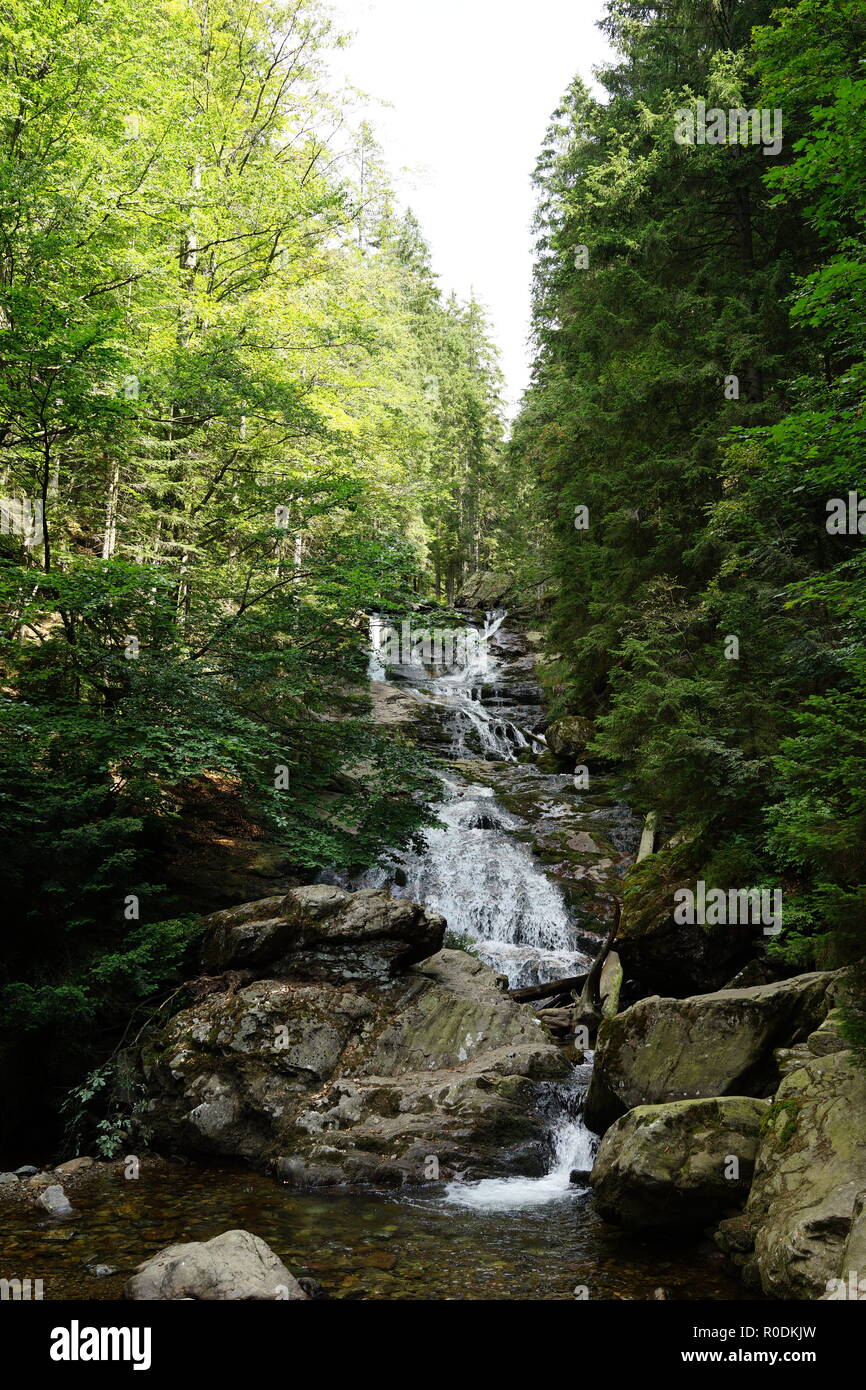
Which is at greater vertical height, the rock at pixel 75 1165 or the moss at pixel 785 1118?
the moss at pixel 785 1118

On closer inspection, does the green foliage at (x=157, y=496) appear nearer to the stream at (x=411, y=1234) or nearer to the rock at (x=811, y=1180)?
the stream at (x=411, y=1234)

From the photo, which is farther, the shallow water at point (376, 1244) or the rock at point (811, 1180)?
the shallow water at point (376, 1244)

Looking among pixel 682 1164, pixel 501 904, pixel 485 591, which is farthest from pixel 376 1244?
pixel 485 591

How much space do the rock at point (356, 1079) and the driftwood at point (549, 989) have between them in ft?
3.83

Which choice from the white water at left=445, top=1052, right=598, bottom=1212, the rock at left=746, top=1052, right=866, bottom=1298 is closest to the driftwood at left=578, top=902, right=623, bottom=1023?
the white water at left=445, top=1052, right=598, bottom=1212

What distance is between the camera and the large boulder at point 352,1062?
690 centimetres

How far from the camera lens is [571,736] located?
18.3m

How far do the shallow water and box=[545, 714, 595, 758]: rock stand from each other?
12.4m

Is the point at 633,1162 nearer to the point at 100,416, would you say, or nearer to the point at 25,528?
the point at 100,416

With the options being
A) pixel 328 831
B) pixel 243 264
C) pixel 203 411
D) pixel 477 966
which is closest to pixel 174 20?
pixel 243 264

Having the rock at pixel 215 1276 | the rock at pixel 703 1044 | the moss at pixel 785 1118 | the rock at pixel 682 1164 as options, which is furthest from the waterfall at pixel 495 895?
the rock at pixel 215 1276

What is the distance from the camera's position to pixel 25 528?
1091 cm

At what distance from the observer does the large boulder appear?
22.6 ft
